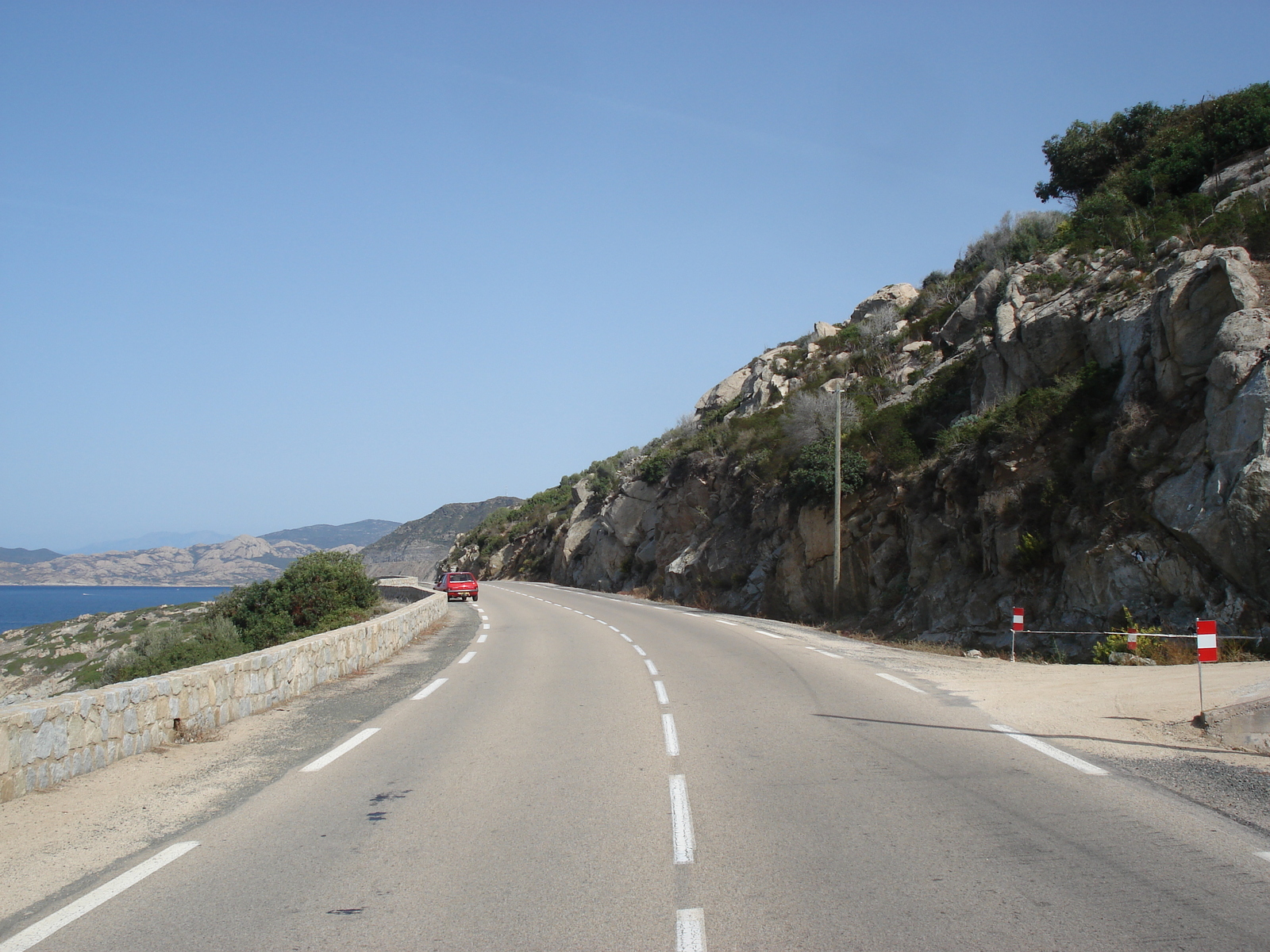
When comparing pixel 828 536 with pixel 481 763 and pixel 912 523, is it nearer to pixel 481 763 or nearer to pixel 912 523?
pixel 912 523

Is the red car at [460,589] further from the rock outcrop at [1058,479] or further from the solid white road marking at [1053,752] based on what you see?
the solid white road marking at [1053,752]

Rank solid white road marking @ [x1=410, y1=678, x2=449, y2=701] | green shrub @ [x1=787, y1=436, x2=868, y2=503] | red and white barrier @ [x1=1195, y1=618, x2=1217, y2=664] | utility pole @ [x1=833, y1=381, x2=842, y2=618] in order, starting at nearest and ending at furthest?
red and white barrier @ [x1=1195, y1=618, x2=1217, y2=664]
solid white road marking @ [x1=410, y1=678, x2=449, y2=701]
utility pole @ [x1=833, y1=381, x2=842, y2=618]
green shrub @ [x1=787, y1=436, x2=868, y2=503]

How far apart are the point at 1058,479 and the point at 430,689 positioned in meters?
16.2

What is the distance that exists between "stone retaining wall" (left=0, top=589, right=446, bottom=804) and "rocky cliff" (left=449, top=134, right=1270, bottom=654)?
50.6 ft

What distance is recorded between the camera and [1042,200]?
40031 mm

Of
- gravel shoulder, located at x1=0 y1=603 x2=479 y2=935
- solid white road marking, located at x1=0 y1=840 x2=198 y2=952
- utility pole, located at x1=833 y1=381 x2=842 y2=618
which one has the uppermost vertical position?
utility pole, located at x1=833 y1=381 x2=842 y2=618

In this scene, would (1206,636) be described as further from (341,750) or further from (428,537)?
(428,537)

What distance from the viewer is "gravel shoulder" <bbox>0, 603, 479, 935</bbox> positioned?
5.02 metres

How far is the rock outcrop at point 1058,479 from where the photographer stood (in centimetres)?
1580

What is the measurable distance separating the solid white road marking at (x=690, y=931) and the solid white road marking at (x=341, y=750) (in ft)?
15.0

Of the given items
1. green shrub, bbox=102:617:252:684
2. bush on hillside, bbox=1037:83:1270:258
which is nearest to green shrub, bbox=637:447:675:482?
bush on hillside, bbox=1037:83:1270:258

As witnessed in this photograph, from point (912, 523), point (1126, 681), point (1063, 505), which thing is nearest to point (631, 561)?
point (912, 523)

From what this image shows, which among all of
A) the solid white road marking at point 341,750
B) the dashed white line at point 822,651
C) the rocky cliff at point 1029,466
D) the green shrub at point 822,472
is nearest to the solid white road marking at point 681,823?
the solid white road marking at point 341,750

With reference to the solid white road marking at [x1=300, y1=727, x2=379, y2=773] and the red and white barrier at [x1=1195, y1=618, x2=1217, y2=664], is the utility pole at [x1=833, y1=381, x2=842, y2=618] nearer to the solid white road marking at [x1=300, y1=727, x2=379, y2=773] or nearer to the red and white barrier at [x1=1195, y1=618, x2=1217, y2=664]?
the red and white barrier at [x1=1195, y1=618, x2=1217, y2=664]
